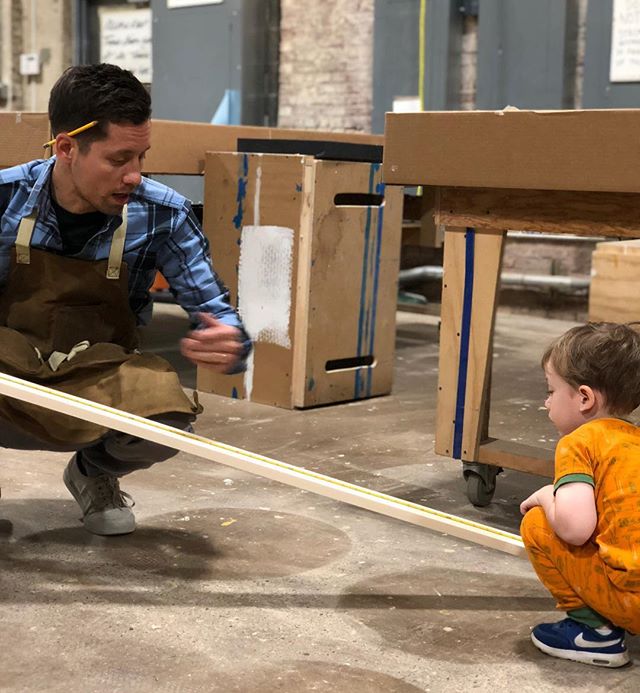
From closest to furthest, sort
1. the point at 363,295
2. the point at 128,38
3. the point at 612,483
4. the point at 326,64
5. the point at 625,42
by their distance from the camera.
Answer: the point at 612,483 → the point at 363,295 → the point at 625,42 → the point at 326,64 → the point at 128,38

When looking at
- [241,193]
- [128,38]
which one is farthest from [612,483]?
[128,38]

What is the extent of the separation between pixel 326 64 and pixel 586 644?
592 centimetres

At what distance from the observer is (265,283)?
3738 mm

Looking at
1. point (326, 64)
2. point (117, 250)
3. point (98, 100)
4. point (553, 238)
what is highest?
point (326, 64)

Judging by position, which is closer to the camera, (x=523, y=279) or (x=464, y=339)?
(x=464, y=339)

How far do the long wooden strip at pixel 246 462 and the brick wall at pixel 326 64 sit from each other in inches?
213

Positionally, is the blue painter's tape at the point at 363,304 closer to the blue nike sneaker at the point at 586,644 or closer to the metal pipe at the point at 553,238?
the blue nike sneaker at the point at 586,644

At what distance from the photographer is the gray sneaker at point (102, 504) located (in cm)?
232

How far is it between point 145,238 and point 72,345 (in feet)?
0.89

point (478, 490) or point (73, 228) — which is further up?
point (73, 228)

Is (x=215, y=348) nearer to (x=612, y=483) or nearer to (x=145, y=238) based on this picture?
(x=145, y=238)

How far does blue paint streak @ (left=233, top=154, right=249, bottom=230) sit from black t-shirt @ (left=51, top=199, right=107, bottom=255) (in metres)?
1.55

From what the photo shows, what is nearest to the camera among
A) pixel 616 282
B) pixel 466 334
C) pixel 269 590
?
pixel 269 590

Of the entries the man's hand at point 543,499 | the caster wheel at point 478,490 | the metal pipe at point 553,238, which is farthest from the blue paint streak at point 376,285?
the metal pipe at point 553,238
